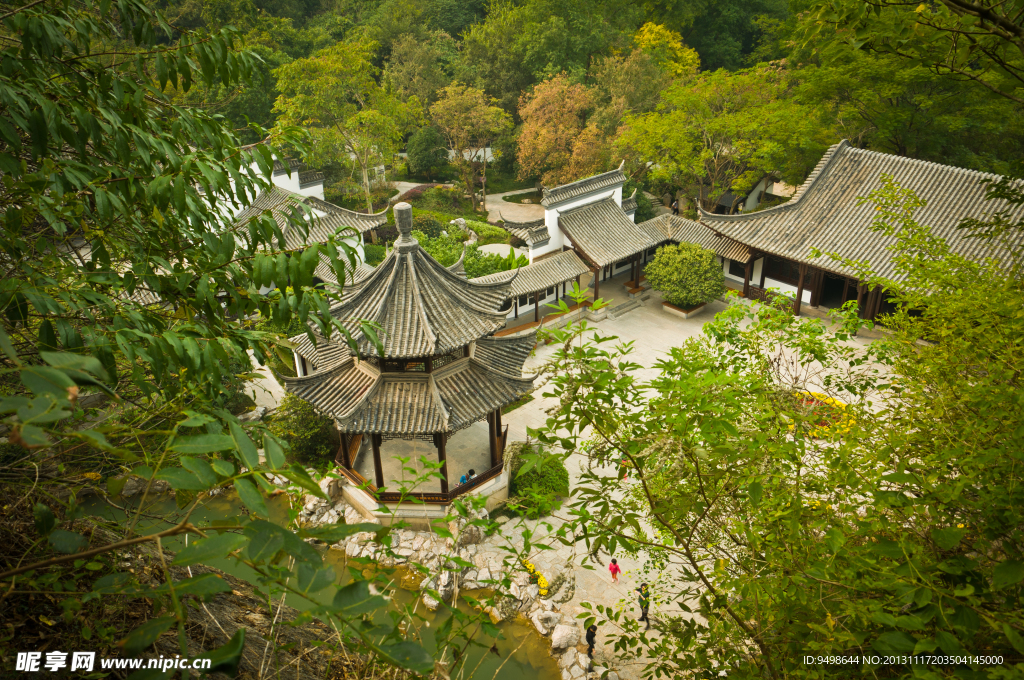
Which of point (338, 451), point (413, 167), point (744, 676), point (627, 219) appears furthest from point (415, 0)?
point (744, 676)

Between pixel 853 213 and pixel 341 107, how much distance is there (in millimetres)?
22683

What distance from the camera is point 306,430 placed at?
14859 millimetres

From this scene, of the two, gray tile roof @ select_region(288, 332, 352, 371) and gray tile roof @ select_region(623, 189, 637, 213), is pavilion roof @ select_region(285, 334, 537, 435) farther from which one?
gray tile roof @ select_region(623, 189, 637, 213)

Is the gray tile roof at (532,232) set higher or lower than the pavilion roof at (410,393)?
higher

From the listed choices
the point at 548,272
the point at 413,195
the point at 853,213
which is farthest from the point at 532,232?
the point at 413,195

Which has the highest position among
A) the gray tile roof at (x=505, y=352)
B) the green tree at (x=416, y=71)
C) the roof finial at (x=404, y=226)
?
the green tree at (x=416, y=71)

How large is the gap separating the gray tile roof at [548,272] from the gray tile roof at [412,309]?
7.98 metres

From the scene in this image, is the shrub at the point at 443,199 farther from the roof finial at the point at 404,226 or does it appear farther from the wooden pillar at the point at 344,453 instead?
the roof finial at the point at 404,226

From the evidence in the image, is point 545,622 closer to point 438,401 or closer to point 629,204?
point 438,401

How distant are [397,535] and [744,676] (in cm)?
977

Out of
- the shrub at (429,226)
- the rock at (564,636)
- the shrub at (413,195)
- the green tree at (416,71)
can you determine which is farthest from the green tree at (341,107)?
the rock at (564,636)

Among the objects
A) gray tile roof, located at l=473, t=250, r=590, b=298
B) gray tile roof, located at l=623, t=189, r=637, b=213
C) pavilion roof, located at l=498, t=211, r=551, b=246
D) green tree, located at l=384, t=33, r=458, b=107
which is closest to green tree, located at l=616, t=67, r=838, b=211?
gray tile roof, located at l=623, t=189, r=637, b=213

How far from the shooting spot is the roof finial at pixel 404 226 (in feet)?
40.1

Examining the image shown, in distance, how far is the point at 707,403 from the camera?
471 centimetres
